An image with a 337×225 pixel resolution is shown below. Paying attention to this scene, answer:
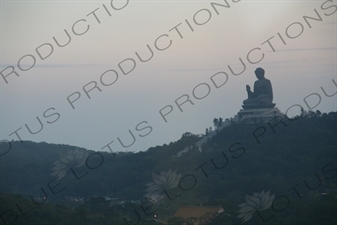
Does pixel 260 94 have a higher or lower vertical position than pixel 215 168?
higher

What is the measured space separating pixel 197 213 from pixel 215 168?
10.9 meters

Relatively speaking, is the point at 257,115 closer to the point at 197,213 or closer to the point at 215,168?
the point at 215,168

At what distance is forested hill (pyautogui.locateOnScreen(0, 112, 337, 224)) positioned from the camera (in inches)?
1407

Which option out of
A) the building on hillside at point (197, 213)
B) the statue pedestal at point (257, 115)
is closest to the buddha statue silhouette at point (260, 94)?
the statue pedestal at point (257, 115)

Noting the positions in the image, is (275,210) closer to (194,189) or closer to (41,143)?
(194,189)

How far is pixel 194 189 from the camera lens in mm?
35688

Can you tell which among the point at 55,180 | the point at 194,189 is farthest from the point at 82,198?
the point at 194,189

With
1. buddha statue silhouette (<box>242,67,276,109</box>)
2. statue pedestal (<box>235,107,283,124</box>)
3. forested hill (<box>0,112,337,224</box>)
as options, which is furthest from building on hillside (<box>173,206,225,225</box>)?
buddha statue silhouette (<box>242,67,276,109</box>)

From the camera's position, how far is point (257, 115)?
46156 mm

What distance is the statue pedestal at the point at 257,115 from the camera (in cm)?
4603

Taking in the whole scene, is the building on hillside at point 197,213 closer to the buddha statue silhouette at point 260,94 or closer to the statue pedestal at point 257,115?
the statue pedestal at point 257,115

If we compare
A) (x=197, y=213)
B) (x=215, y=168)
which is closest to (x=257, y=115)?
(x=215, y=168)

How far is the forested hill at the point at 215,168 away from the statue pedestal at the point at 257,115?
435 mm

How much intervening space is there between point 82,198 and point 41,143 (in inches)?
A: 1149
